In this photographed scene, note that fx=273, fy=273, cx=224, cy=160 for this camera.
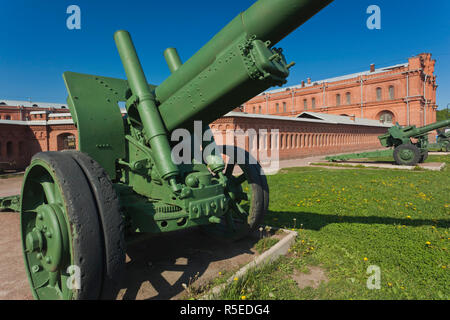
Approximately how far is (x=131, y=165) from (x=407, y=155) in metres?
14.3

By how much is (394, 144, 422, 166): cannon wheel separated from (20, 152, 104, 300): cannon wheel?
14.8 metres

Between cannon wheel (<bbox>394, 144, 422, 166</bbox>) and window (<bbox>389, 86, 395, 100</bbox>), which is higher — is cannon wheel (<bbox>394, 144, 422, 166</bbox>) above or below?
below

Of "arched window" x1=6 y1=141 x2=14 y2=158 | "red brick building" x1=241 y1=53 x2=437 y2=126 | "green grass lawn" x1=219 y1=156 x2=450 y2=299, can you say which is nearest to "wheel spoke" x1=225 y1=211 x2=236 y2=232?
"green grass lawn" x1=219 y1=156 x2=450 y2=299

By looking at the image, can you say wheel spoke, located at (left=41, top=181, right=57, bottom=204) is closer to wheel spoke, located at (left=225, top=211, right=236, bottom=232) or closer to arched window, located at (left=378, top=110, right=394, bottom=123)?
wheel spoke, located at (left=225, top=211, right=236, bottom=232)

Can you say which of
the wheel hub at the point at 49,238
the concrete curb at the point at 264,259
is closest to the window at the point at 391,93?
the concrete curb at the point at 264,259

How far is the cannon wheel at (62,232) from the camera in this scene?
1817 millimetres

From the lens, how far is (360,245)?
3.77 m

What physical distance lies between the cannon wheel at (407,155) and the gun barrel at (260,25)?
1370cm

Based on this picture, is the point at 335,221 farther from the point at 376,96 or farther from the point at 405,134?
the point at 376,96

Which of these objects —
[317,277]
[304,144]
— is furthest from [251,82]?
[304,144]

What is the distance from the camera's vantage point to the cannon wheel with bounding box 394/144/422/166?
1299cm

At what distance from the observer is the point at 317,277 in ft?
9.78

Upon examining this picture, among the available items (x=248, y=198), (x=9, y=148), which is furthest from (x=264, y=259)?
(x=9, y=148)
